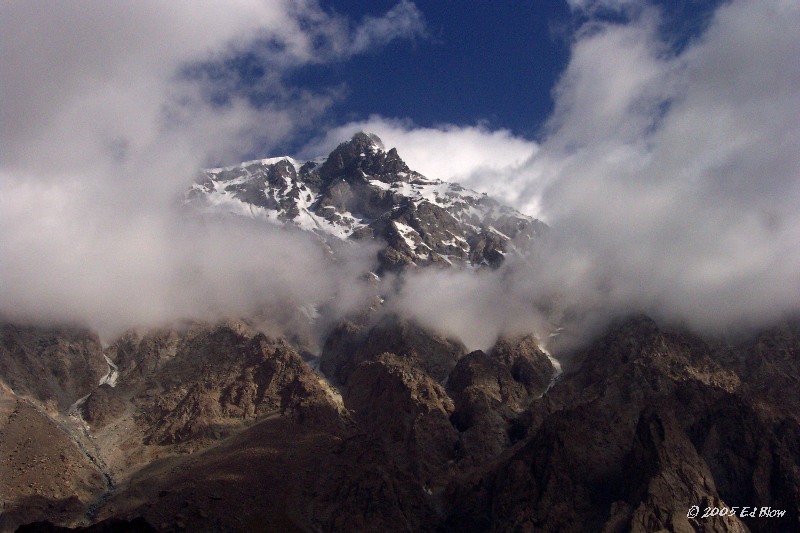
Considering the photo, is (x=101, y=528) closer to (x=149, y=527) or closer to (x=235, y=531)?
(x=149, y=527)

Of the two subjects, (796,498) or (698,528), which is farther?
(796,498)

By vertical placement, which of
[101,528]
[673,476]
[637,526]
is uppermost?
[673,476]

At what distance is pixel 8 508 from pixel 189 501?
44.3 m

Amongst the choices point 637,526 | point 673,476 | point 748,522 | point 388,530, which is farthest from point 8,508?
point 748,522

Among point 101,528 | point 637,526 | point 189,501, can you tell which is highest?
point 637,526

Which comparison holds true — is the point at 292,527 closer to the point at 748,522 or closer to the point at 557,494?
the point at 557,494

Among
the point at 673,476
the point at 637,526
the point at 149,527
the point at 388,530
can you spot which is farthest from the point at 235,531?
the point at 673,476

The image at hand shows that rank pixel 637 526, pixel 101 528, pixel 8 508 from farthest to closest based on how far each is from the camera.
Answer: pixel 8 508, pixel 637 526, pixel 101 528

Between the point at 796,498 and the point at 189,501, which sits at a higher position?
the point at 796,498

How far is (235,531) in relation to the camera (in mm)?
185500

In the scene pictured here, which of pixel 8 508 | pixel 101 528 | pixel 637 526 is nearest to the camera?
pixel 101 528

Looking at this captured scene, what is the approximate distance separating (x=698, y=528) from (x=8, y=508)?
560 ft

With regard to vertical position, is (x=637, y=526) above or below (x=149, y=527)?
above

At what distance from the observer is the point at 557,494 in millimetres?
199250
